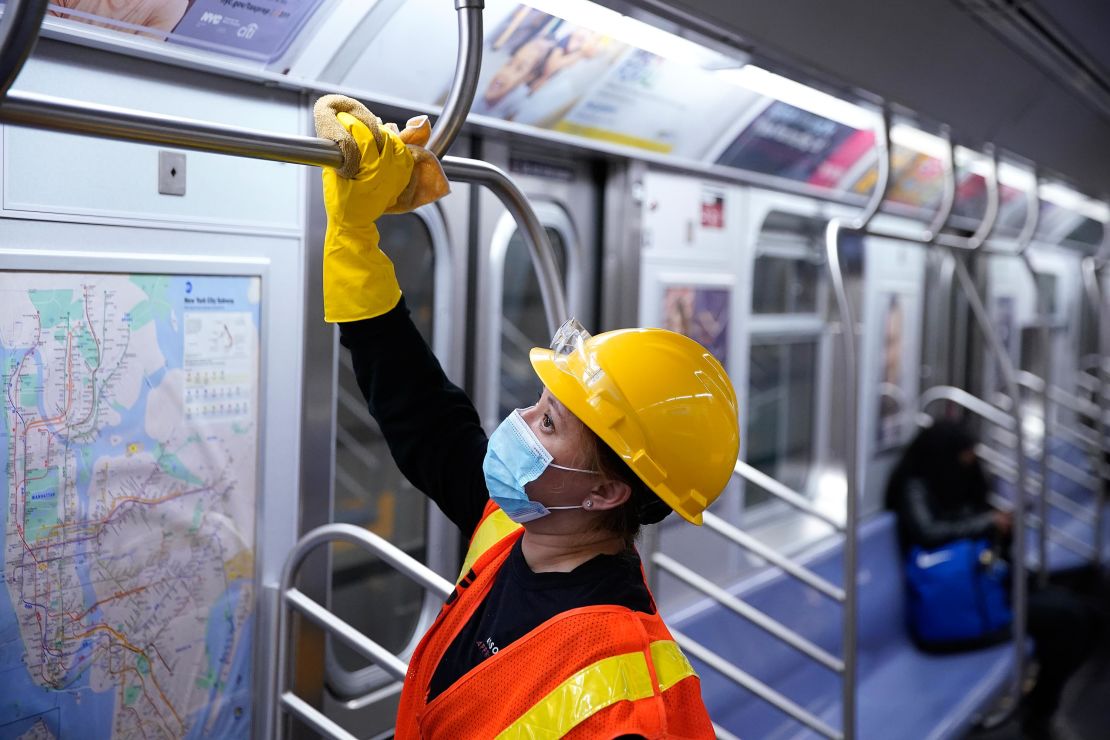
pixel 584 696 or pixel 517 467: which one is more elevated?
pixel 517 467

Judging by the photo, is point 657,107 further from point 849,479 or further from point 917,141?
point 917,141

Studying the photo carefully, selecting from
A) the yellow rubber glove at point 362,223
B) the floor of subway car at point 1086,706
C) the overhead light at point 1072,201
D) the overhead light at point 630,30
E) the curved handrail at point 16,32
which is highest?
the overhead light at point 1072,201

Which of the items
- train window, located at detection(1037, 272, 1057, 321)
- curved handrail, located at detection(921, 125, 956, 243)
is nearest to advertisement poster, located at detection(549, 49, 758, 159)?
curved handrail, located at detection(921, 125, 956, 243)

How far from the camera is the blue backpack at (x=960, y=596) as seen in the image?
5.13 m

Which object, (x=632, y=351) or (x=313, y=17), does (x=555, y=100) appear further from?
(x=632, y=351)

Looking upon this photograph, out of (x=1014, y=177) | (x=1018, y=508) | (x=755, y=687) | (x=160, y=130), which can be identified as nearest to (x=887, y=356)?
(x=1014, y=177)

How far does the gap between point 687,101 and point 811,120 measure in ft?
2.87

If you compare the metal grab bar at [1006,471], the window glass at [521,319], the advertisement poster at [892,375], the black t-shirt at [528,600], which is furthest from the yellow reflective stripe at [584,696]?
the metal grab bar at [1006,471]

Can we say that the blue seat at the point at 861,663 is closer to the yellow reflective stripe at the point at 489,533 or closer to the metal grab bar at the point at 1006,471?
A: the metal grab bar at the point at 1006,471

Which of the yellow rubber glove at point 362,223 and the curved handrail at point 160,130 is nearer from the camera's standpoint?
the curved handrail at point 160,130

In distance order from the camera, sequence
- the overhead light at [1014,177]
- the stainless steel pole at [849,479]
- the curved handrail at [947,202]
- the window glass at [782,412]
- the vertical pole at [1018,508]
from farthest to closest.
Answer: the overhead light at [1014,177] < the window glass at [782,412] < the vertical pole at [1018,508] < the curved handrail at [947,202] < the stainless steel pole at [849,479]

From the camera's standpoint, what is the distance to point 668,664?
4.98ft

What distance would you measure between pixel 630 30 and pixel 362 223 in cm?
119

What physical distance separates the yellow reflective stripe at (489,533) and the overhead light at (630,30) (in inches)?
44.8
